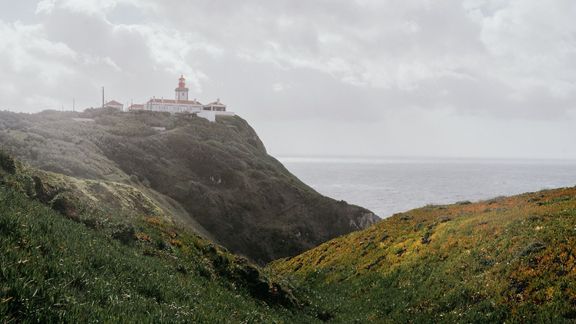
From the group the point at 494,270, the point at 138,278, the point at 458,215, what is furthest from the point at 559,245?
the point at 138,278

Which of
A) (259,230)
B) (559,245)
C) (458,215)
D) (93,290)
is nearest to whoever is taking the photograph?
(93,290)

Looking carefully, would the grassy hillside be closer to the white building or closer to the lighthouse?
the white building

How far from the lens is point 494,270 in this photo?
18.0 metres

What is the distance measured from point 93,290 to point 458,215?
2836cm

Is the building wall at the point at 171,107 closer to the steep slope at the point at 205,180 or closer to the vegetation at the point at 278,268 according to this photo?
the steep slope at the point at 205,180

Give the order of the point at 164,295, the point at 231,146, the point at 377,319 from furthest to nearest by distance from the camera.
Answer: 1. the point at 231,146
2. the point at 377,319
3. the point at 164,295

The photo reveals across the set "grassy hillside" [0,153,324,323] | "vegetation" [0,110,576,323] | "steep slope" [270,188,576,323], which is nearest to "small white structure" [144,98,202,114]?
"vegetation" [0,110,576,323]

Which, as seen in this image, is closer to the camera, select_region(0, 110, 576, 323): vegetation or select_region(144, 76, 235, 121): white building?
select_region(0, 110, 576, 323): vegetation

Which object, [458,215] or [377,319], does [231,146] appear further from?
[377,319]

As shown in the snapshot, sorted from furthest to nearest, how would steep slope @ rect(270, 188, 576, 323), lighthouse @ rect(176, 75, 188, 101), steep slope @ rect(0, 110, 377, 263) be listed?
lighthouse @ rect(176, 75, 188, 101) → steep slope @ rect(0, 110, 377, 263) → steep slope @ rect(270, 188, 576, 323)

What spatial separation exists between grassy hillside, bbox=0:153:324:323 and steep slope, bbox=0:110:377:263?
3812 cm

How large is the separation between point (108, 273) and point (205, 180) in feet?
267

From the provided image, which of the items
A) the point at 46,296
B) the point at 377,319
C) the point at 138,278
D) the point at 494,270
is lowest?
the point at 377,319

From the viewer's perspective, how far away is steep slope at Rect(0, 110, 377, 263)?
64.9 m
